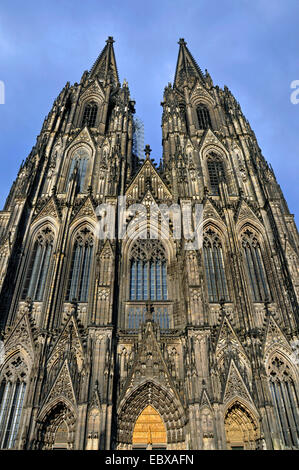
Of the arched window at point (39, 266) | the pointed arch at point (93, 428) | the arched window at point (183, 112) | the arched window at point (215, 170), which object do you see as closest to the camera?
the pointed arch at point (93, 428)

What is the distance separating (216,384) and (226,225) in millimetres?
9984

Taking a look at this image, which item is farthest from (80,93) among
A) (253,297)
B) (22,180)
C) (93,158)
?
(253,297)

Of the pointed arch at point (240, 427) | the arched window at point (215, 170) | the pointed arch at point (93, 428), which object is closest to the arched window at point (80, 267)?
the pointed arch at point (93, 428)

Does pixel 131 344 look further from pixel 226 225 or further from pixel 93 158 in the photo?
pixel 93 158

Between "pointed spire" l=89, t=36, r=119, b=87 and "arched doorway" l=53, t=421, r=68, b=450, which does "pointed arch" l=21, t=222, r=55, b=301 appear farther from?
"pointed spire" l=89, t=36, r=119, b=87

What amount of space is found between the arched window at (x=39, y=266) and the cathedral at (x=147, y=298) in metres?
0.07

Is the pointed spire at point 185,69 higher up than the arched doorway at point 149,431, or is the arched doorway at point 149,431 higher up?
the pointed spire at point 185,69

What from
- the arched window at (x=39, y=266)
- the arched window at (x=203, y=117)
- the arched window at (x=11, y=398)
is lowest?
the arched window at (x=11, y=398)

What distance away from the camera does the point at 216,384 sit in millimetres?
16047

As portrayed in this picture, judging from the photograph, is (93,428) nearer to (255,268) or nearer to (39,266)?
(39,266)

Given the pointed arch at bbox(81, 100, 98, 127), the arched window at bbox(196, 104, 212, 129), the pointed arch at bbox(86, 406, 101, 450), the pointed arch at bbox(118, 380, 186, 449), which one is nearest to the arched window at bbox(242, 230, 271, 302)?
the pointed arch at bbox(118, 380, 186, 449)

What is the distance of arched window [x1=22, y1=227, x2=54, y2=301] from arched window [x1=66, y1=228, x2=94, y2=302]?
1456 millimetres

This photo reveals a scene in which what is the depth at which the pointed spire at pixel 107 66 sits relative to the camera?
3647 cm

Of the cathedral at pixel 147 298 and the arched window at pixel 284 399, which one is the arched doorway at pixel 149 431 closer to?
the cathedral at pixel 147 298
